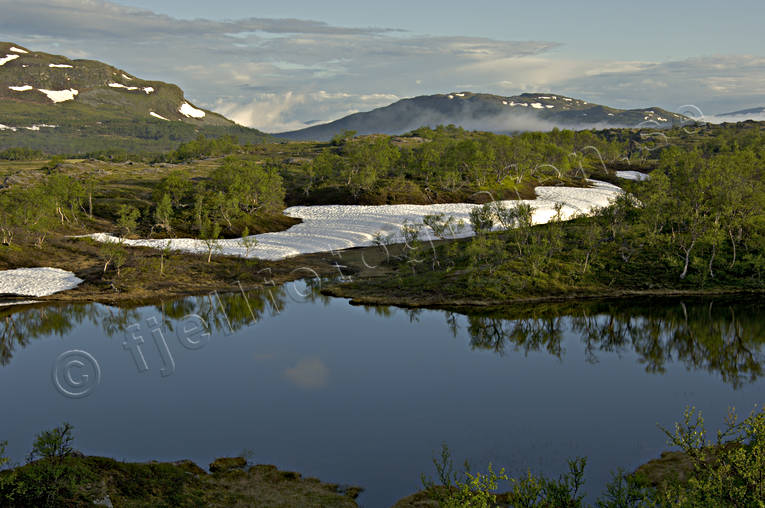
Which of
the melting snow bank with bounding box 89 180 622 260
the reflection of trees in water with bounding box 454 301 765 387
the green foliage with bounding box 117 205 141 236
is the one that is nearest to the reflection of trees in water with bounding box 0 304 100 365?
the melting snow bank with bounding box 89 180 622 260

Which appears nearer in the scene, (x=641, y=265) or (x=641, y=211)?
(x=641, y=265)

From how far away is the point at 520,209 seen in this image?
8950cm

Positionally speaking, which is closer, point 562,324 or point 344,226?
point 562,324

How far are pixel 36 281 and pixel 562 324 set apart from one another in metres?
72.8

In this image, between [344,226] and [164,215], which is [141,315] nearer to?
[164,215]

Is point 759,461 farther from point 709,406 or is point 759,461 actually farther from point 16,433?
point 16,433

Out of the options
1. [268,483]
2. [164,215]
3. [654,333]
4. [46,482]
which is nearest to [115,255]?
[164,215]

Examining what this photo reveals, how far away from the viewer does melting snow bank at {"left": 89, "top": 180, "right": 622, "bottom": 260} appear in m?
99.8

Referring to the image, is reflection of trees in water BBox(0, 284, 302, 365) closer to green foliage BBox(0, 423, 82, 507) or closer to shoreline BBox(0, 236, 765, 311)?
shoreline BBox(0, 236, 765, 311)

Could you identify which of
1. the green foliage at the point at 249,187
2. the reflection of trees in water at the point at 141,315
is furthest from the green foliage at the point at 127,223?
the reflection of trees in water at the point at 141,315

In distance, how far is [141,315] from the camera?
6850 cm

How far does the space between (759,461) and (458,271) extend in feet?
199

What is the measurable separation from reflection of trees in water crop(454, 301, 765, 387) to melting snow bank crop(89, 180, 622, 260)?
117 feet

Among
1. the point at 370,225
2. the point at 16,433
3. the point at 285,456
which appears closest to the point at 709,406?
the point at 285,456
